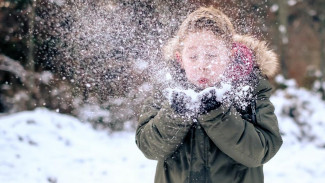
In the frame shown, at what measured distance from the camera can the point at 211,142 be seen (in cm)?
168

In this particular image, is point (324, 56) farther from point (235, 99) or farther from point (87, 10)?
point (235, 99)

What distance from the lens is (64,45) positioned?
4.32 m

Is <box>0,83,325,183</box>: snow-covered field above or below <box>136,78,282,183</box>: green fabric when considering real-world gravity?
above

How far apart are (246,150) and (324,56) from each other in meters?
10.3

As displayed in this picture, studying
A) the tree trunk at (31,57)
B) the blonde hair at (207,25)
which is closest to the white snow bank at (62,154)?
the tree trunk at (31,57)

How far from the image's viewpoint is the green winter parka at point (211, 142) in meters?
1.53

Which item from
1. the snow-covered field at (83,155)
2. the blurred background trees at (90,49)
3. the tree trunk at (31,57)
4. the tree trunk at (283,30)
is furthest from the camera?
the tree trunk at (283,30)

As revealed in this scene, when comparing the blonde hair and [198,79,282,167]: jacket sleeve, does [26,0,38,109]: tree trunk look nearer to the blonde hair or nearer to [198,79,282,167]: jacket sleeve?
the blonde hair

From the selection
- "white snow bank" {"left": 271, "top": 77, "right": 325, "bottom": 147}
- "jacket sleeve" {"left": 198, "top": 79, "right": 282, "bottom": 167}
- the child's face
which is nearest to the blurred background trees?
the child's face

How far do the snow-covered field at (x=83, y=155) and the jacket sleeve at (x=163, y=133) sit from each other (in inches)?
81.9

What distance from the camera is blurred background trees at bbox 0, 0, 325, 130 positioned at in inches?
146

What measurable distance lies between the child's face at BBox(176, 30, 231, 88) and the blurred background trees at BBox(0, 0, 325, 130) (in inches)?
26.2

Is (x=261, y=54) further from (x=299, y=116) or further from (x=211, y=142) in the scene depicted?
(x=299, y=116)

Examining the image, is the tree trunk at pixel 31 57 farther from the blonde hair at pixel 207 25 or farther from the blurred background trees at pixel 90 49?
the blonde hair at pixel 207 25
